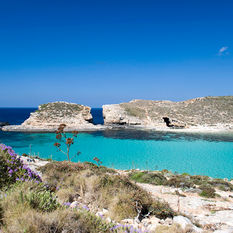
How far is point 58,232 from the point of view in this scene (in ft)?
8.96

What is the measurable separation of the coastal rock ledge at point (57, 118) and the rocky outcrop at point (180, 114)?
460 inches

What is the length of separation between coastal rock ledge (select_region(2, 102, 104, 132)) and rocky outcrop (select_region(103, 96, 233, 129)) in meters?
11.7

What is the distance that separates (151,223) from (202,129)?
52.6 meters

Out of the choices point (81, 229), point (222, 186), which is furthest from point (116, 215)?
point (222, 186)

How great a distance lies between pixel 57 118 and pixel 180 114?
39.6 meters

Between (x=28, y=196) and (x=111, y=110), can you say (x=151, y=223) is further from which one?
(x=111, y=110)

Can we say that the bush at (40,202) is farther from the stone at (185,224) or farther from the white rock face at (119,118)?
the white rock face at (119,118)

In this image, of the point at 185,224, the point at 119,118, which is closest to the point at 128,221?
the point at 185,224

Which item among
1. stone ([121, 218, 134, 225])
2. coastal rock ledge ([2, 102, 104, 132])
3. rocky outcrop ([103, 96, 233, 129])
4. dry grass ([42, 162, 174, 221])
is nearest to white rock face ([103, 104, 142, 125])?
rocky outcrop ([103, 96, 233, 129])

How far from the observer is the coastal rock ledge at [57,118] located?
164ft

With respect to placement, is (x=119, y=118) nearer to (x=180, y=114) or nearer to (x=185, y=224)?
(x=180, y=114)

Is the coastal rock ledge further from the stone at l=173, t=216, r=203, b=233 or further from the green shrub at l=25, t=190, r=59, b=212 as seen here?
the green shrub at l=25, t=190, r=59, b=212

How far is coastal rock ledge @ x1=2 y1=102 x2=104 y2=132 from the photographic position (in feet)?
164

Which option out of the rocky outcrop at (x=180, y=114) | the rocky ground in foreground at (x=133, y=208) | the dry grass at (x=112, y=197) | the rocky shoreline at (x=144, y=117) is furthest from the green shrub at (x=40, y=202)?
the rocky outcrop at (x=180, y=114)
